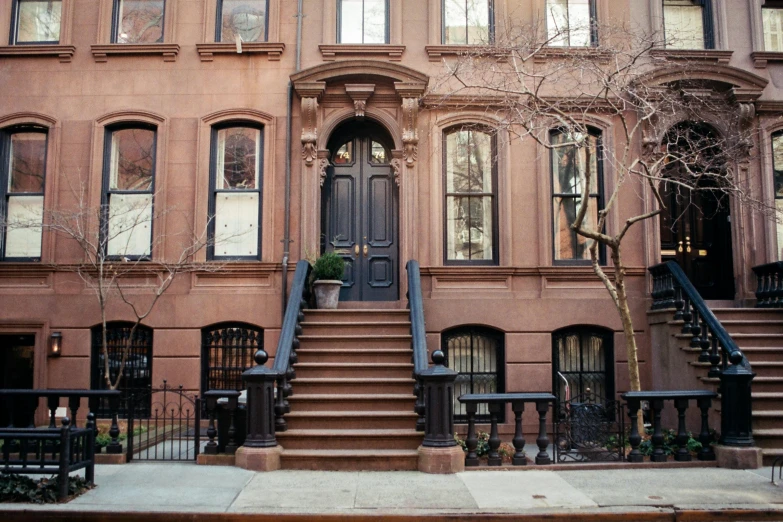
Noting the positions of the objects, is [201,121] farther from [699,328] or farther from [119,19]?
[699,328]

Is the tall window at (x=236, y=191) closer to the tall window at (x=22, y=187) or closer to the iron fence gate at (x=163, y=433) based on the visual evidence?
the iron fence gate at (x=163, y=433)

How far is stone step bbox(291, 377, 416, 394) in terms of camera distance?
37.1 feet

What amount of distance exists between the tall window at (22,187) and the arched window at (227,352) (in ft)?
12.0

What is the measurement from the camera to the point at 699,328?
1212 cm

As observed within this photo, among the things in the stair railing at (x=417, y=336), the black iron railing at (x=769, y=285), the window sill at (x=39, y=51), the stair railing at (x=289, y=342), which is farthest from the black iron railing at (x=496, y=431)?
the window sill at (x=39, y=51)

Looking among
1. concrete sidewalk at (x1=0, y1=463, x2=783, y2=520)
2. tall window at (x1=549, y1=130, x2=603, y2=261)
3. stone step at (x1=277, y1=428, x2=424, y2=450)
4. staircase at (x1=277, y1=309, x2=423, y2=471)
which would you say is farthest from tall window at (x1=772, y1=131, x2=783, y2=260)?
stone step at (x1=277, y1=428, x2=424, y2=450)

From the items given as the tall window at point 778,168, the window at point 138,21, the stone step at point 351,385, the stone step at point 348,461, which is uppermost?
the window at point 138,21

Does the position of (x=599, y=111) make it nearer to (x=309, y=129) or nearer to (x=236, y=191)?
(x=309, y=129)

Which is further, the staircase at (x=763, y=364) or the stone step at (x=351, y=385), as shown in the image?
the stone step at (x=351, y=385)

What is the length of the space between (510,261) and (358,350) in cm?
365

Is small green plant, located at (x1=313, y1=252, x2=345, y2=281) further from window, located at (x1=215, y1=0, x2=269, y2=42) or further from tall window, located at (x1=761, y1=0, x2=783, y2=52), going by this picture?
tall window, located at (x1=761, y1=0, x2=783, y2=52)

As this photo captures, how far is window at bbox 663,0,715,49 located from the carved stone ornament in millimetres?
6918

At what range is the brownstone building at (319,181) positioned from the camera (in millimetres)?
13844

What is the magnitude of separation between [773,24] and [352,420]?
11.4 meters
